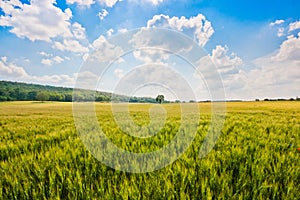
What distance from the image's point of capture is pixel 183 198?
175 centimetres

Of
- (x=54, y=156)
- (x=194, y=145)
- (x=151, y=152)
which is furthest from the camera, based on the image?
(x=194, y=145)

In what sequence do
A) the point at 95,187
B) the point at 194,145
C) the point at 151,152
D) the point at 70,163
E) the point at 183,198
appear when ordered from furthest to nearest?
the point at 194,145, the point at 151,152, the point at 70,163, the point at 95,187, the point at 183,198

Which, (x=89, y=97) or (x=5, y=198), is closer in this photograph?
(x=5, y=198)

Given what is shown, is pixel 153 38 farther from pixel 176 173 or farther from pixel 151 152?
pixel 176 173

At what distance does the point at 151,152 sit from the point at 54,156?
1.52 metres

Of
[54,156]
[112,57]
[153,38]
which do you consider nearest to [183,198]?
[54,156]

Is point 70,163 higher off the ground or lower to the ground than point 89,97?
lower

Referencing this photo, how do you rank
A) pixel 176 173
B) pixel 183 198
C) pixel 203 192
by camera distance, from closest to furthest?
1. pixel 183 198
2. pixel 203 192
3. pixel 176 173

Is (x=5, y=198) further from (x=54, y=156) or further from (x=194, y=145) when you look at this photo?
(x=194, y=145)

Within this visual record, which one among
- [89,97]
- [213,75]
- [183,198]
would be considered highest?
[213,75]

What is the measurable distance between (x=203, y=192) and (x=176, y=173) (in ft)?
1.52

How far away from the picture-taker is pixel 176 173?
228cm

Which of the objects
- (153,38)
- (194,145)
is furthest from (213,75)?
(153,38)

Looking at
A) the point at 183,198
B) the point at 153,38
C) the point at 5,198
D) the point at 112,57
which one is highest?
the point at 153,38
